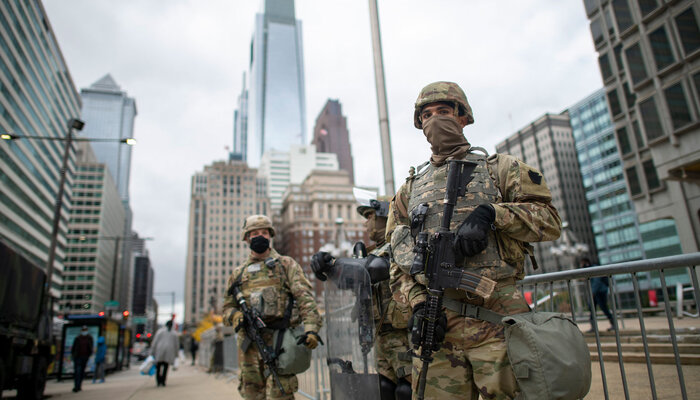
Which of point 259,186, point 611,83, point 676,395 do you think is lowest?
point 676,395

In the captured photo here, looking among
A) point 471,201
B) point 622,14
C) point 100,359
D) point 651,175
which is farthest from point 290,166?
point 471,201

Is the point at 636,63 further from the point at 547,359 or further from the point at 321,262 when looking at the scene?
the point at 547,359

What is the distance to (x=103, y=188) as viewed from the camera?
109 meters

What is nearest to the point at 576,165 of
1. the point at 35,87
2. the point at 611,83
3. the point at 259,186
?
the point at 259,186

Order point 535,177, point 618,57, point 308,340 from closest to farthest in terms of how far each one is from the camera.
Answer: point 535,177, point 308,340, point 618,57

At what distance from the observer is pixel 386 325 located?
3381mm

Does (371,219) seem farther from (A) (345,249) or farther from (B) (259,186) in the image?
(B) (259,186)

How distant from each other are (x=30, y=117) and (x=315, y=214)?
63082mm

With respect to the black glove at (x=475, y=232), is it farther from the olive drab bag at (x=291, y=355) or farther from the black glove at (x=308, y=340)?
the olive drab bag at (x=291, y=355)

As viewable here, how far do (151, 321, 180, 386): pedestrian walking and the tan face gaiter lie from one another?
434 inches

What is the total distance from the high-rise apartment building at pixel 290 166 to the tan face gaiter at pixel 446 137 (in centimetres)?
16800

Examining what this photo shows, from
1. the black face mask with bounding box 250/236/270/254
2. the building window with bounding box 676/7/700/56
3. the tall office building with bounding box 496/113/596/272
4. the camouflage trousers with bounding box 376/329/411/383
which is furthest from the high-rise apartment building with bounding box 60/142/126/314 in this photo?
the camouflage trousers with bounding box 376/329/411/383

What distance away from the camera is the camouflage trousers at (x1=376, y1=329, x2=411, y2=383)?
3.13 metres

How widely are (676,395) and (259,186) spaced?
131974 millimetres
